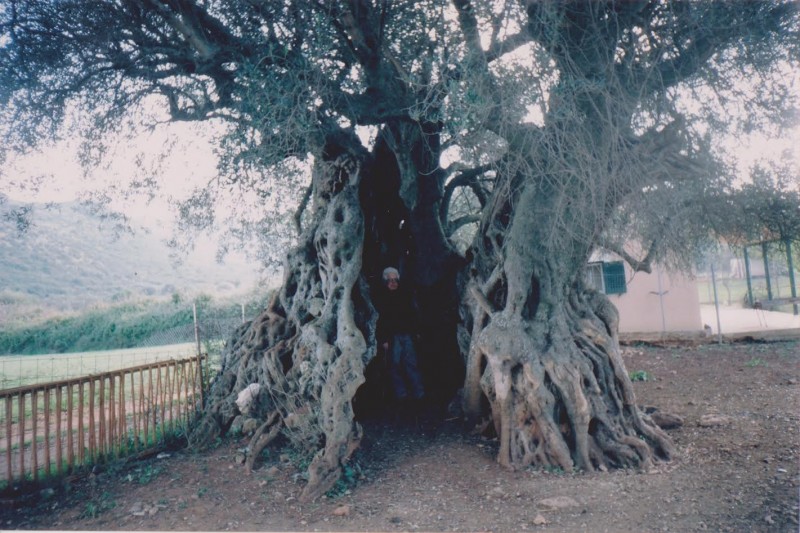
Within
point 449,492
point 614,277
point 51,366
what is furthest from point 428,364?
point 614,277

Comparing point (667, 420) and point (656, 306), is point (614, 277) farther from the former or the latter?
point (667, 420)

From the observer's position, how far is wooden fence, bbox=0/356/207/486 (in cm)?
523

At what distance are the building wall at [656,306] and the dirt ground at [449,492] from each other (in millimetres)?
9155

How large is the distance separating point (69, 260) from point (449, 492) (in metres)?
9.46

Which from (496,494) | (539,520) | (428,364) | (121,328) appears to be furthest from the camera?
(121,328)

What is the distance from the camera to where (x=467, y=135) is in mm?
5090

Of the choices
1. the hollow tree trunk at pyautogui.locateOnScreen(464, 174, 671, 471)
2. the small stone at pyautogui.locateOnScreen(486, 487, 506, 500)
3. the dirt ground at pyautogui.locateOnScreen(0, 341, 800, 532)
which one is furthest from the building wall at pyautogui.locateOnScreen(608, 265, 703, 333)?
the small stone at pyautogui.locateOnScreen(486, 487, 506, 500)

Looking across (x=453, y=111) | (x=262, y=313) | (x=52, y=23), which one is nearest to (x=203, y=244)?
(x=262, y=313)

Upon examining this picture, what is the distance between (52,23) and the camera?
6.38 m

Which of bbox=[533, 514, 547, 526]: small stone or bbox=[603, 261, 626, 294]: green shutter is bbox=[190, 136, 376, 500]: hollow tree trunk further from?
bbox=[603, 261, 626, 294]: green shutter

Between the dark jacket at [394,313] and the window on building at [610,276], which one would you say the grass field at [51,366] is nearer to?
the dark jacket at [394,313]

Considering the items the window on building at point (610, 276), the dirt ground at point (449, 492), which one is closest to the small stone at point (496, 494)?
the dirt ground at point (449, 492)

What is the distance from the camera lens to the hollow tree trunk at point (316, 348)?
5.83 m

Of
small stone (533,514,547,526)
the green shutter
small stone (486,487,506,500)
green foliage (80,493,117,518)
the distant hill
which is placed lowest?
small stone (486,487,506,500)
